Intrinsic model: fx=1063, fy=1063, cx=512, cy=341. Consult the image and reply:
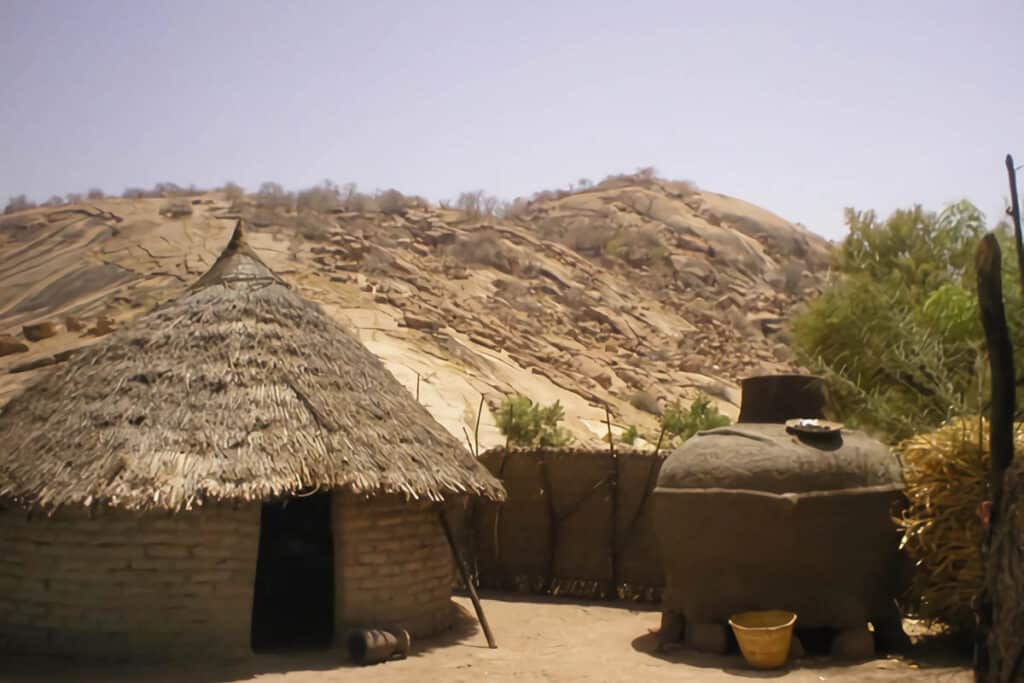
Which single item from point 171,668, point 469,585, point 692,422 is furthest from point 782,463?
point 692,422

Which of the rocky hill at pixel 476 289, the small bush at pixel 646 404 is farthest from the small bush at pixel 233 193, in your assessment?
the small bush at pixel 646 404

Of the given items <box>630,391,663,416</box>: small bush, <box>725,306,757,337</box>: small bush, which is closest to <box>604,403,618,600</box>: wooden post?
<box>630,391,663,416</box>: small bush

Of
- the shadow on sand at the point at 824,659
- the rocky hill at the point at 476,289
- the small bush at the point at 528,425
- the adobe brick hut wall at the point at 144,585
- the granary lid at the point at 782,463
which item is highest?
the rocky hill at the point at 476,289

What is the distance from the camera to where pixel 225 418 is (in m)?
8.67

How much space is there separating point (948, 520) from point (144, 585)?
6.06m

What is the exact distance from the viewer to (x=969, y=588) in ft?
25.2

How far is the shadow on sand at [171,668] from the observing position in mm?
7676

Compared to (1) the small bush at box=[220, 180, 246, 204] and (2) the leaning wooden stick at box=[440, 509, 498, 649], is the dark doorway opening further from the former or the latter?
(1) the small bush at box=[220, 180, 246, 204]

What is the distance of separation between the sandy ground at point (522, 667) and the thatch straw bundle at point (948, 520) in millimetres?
436

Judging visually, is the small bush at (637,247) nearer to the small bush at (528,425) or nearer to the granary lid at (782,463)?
the small bush at (528,425)

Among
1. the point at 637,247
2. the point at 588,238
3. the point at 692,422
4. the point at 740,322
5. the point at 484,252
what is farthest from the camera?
the point at 588,238

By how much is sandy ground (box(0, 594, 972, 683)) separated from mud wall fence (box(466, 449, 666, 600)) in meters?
2.04

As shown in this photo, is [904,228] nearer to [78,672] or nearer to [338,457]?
[338,457]

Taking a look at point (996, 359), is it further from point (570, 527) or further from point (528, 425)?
point (528, 425)
